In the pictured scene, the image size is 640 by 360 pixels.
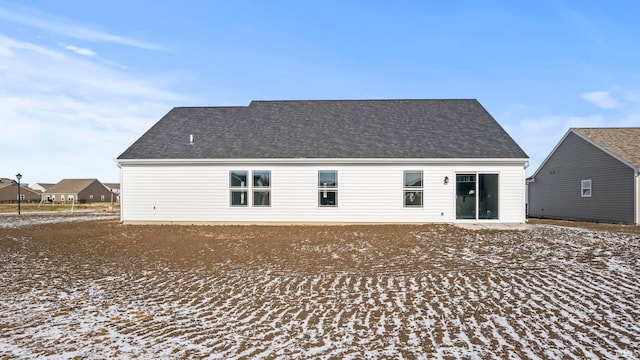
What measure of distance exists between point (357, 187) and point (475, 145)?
5013mm

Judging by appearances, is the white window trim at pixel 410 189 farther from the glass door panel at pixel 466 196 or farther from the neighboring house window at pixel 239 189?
the neighboring house window at pixel 239 189

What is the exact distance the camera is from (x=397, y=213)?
17.3 m

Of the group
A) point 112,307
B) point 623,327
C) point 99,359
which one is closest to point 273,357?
point 99,359

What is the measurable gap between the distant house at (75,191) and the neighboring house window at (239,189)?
7610 centimetres

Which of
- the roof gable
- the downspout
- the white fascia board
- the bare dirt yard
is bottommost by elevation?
the bare dirt yard

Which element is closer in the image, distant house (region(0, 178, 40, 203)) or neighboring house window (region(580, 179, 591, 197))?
neighboring house window (region(580, 179, 591, 197))

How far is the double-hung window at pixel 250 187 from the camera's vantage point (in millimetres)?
17766

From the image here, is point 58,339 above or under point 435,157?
under

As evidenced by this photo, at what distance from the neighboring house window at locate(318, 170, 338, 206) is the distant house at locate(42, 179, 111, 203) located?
78210 mm

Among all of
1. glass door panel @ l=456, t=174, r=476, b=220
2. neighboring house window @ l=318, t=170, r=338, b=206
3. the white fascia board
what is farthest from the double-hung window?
glass door panel @ l=456, t=174, r=476, b=220

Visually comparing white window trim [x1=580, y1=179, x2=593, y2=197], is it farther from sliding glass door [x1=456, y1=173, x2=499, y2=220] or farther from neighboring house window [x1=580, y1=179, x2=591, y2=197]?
sliding glass door [x1=456, y1=173, x2=499, y2=220]

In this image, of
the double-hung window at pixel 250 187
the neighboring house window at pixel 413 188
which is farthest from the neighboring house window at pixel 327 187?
the neighboring house window at pixel 413 188

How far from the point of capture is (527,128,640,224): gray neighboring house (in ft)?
63.8

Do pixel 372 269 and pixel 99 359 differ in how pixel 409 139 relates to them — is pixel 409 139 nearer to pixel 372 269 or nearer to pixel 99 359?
pixel 372 269
